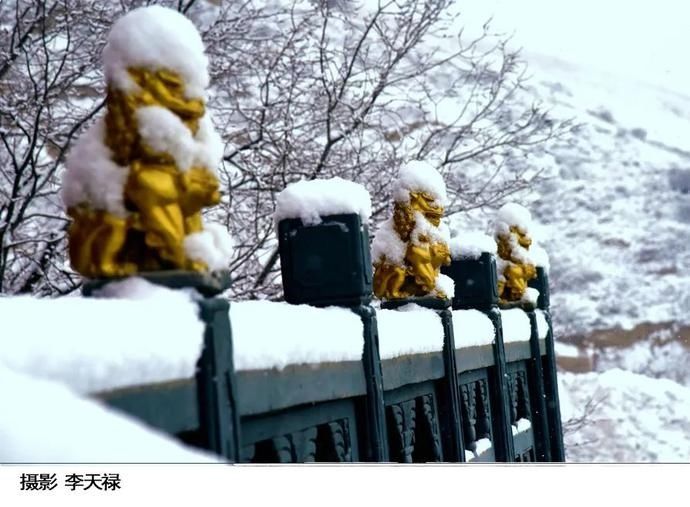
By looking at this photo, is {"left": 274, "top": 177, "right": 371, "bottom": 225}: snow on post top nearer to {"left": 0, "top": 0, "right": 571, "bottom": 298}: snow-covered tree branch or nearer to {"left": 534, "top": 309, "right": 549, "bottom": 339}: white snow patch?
{"left": 0, "top": 0, "right": 571, "bottom": 298}: snow-covered tree branch

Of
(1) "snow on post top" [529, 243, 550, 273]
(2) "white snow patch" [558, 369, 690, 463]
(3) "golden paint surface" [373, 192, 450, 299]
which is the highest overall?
(1) "snow on post top" [529, 243, 550, 273]

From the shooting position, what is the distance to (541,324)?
15.5 feet

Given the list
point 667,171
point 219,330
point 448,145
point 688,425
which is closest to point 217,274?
point 219,330

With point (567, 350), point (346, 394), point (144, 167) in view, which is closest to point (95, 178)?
point (144, 167)

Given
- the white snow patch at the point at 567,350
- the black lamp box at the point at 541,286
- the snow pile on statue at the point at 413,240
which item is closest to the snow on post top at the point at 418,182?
the snow pile on statue at the point at 413,240

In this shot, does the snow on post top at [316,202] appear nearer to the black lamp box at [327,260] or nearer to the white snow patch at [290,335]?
the black lamp box at [327,260]

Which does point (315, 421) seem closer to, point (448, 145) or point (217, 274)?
point (217, 274)

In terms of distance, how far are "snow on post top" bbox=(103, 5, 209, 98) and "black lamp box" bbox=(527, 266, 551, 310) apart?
374 centimetres

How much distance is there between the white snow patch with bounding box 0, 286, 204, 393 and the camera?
3.68 feet

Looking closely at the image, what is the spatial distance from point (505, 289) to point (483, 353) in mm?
957

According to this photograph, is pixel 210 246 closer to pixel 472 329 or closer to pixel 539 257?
pixel 472 329

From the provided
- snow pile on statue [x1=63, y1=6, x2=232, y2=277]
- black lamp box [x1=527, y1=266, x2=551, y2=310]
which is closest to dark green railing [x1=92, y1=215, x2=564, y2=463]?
snow pile on statue [x1=63, y1=6, x2=232, y2=277]

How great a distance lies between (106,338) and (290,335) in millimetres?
542

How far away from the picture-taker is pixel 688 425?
15.1 feet
